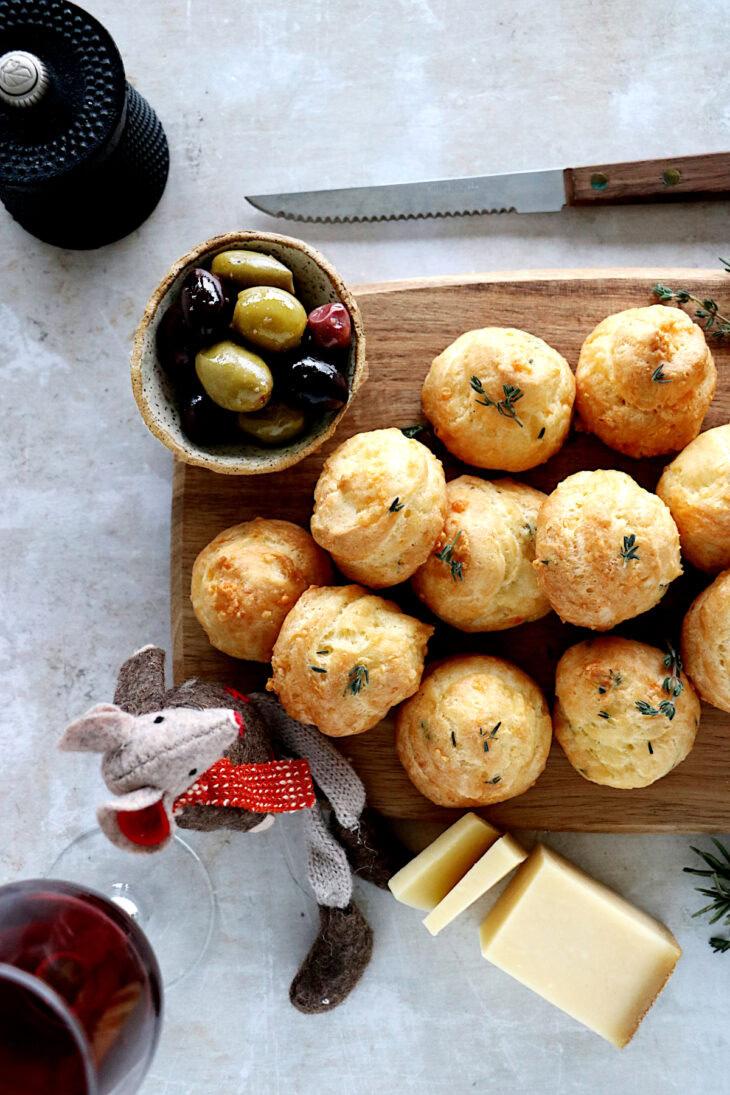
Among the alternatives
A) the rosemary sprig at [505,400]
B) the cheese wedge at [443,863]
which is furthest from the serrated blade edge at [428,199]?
the cheese wedge at [443,863]

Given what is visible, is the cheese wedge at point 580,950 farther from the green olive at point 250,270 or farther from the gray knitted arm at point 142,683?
the green olive at point 250,270

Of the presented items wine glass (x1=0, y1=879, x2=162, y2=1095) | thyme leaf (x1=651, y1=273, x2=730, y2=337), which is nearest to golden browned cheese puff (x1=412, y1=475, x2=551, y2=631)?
thyme leaf (x1=651, y1=273, x2=730, y2=337)

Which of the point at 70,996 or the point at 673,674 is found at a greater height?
the point at 673,674

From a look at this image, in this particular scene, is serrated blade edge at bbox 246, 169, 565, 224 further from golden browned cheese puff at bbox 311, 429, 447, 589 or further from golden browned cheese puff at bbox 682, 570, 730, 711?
golden browned cheese puff at bbox 682, 570, 730, 711

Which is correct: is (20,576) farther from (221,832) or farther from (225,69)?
(225,69)

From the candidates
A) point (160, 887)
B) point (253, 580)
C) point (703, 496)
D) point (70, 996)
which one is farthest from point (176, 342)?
point (160, 887)

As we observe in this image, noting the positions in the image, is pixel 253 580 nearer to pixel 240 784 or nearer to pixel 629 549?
pixel 240 784
